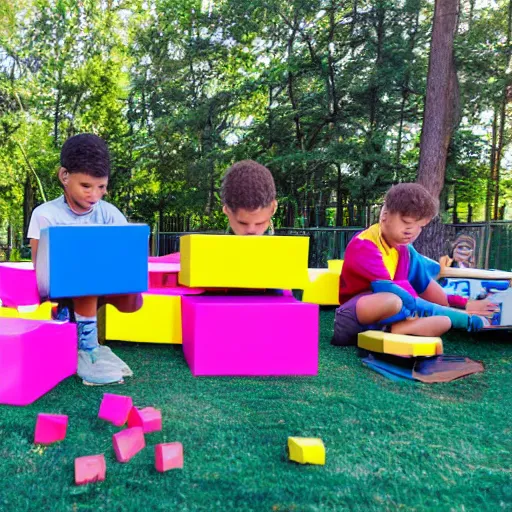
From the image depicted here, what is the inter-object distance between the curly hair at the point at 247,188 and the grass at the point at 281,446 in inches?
40.4

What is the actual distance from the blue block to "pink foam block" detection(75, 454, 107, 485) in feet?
3.01

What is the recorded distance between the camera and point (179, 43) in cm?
1538

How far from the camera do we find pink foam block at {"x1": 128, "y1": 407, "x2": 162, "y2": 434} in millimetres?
1952

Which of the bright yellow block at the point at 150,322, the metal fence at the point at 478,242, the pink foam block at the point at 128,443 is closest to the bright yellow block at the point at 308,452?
the pink foam block at the point at 128,443

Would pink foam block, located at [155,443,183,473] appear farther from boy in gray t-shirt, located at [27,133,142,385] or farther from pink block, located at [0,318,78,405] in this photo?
boy in gray t-shirt, located at [27,133,142,385]

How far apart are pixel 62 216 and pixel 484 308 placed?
2854 mm

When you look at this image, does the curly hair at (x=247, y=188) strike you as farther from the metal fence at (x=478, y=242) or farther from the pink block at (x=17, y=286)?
the metal fence at (x=478, y=242)

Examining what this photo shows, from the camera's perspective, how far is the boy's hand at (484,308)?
145 inches

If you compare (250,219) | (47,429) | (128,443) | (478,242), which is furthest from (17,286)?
(478,242)

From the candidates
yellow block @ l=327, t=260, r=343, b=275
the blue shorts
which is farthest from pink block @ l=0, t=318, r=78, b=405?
yellow block @ l=327, t=260, r=343, b=275

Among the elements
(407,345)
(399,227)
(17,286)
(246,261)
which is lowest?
(407,345)

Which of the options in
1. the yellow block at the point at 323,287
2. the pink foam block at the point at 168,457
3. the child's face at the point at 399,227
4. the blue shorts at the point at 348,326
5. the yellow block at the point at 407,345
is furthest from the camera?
the yellow block at the point at 323,287

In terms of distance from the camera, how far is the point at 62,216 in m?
2.83

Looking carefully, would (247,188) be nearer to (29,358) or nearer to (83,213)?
(83,213)
